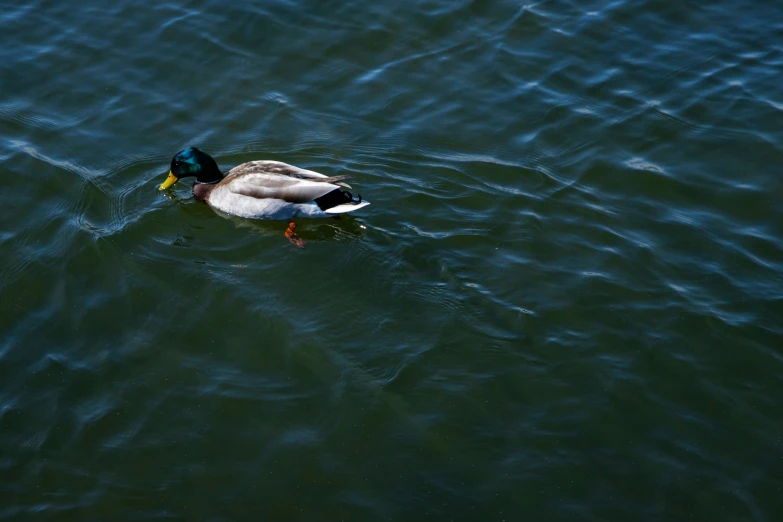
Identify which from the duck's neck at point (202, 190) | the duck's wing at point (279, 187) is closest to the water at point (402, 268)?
the duck's neck at point (202, 190)

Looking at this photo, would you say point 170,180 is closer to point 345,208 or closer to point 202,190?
point 202,190

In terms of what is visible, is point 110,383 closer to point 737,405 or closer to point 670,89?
point 737,405

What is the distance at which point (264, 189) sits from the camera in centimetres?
964

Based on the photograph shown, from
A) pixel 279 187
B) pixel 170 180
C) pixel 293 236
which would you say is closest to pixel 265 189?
pixel 279 187

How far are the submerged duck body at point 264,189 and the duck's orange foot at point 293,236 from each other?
22cm

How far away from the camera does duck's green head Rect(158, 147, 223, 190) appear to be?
9992mm

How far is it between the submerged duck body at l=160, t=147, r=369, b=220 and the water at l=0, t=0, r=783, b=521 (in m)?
0.22

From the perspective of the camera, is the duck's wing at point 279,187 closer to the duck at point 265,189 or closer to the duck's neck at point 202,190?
the duck at point 265,189

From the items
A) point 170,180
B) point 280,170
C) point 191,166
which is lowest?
point 170,180

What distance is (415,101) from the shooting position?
1116 cm

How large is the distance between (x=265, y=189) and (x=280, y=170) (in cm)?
30

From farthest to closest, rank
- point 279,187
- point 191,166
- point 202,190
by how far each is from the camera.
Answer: point 202,190, point 191,166, point 279,187

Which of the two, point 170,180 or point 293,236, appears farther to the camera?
point 170,180

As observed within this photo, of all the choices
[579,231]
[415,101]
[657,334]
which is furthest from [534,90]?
[657,334]
